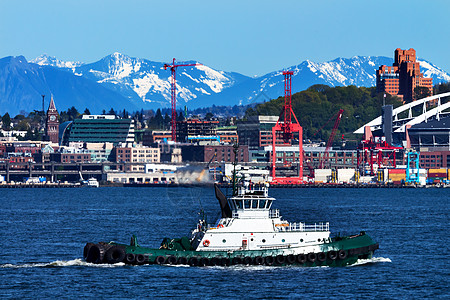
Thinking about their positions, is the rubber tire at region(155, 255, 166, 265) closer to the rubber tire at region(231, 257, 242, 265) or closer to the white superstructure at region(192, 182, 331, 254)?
the white superstructure at region(192, 182, 331, 254)

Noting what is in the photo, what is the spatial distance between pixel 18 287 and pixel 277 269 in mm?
16563

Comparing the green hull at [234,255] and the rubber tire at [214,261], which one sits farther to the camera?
the rubber tire at [214,261]

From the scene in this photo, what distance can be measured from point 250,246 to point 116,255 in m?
9.01

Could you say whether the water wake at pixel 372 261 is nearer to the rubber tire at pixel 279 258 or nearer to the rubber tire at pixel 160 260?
the rubber tire at pixel 279 258

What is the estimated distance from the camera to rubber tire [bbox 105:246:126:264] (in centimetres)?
7069

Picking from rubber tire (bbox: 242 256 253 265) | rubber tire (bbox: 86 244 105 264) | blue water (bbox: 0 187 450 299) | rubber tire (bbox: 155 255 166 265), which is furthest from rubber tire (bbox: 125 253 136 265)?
rubber tire (bbox: 242 256 253 265)

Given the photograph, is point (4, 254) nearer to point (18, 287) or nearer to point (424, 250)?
point (18, 287)

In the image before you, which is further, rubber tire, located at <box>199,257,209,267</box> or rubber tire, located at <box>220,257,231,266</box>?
rubber tire, located at <box>199,257,209,267</box>

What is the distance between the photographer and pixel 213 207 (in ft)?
468

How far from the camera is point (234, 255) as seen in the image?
228ft

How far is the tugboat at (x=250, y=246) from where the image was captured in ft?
228

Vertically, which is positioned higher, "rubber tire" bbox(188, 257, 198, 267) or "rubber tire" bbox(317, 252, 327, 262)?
"rubber tire" bbox(317, 252, 327, 262)

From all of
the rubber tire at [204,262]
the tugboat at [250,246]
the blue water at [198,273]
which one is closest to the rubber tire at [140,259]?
the tugboat at [250,246]

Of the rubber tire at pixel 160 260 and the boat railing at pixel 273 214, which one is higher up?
the boat railing at pixel 273 214
